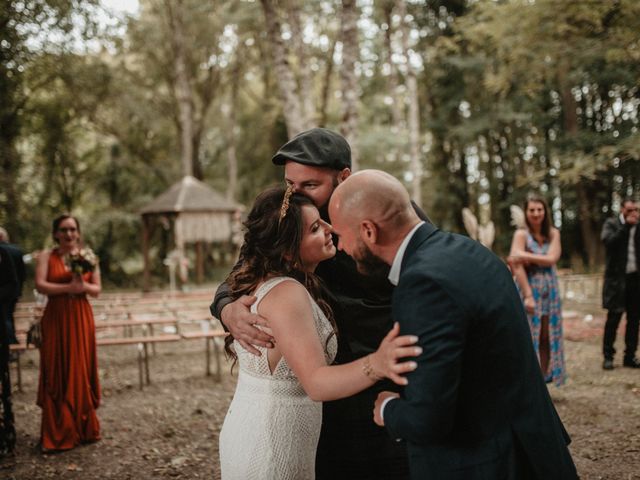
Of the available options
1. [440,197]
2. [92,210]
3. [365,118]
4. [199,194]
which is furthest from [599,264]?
[92,210]

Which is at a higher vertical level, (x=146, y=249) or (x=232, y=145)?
(x=232, y=145)

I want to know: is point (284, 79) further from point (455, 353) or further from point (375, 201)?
point (455, 353)

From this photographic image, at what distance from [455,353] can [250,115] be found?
32511 mm

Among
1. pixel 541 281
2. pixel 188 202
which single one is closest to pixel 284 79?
pixel 541 281

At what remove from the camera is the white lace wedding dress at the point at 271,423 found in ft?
7.34

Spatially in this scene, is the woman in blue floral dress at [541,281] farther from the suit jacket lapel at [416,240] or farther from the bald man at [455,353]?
the suit jacket lapel at [416,240]

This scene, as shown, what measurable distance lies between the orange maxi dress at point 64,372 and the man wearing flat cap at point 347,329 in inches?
167

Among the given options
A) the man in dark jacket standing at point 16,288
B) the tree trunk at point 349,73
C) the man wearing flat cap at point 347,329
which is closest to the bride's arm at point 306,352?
the man wearing flat cap at point 347,329

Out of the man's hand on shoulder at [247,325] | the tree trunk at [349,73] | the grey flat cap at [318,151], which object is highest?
the tree trunk at [349,73]

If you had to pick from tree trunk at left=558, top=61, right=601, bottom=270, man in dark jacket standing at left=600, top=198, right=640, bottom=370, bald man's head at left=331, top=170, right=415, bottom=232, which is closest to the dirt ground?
man in dark jacket standing at left=600, top=198, right=640, bottom=370

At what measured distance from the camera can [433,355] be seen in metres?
1.56

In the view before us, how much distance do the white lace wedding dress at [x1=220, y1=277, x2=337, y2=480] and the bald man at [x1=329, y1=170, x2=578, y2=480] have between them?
22.3 inches

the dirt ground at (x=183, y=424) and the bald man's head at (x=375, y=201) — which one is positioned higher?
the bald man's head at (x=375, y=201)

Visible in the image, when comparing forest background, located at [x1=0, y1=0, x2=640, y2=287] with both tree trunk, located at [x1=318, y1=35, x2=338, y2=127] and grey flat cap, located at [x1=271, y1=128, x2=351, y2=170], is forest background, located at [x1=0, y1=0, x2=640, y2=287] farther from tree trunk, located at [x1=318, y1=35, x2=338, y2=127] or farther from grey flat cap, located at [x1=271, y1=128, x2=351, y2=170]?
grey flat cap, located at [x1=271, y1=128, x2=351, y2=170]
